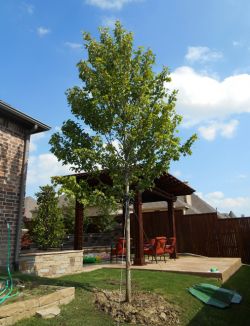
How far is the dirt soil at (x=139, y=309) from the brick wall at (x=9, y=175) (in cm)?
284

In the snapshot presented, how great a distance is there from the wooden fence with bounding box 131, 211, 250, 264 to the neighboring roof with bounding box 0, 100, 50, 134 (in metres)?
9.00

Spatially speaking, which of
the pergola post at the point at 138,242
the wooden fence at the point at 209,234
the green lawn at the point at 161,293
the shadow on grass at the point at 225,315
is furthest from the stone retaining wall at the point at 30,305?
the wooden fence at the point at 209,234

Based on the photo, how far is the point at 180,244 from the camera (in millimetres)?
18500

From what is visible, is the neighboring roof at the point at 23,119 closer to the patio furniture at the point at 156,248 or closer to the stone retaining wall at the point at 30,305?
the stone retaining wall at the point at 30,305

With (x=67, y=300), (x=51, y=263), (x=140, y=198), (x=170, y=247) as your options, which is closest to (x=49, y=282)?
(x=67, y=300)

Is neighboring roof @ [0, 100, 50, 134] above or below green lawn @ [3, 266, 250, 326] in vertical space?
above

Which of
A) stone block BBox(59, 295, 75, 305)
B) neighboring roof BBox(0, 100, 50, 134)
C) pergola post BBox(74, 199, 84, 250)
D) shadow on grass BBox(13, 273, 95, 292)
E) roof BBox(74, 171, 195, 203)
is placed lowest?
stone block BBox(59, 295, 75, 305)

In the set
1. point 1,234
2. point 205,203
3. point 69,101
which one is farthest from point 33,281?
point 205,203

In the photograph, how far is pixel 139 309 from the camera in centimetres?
602

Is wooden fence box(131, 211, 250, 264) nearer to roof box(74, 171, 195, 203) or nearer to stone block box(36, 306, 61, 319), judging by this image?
roof box(74, 171, 195, 203)

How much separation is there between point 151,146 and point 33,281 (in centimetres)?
395

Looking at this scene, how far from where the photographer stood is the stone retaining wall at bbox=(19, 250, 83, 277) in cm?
855

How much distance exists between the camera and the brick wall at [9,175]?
25.9ft

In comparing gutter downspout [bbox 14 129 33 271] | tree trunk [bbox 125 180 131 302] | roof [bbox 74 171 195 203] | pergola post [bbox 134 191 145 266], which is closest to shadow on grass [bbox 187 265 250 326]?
tree trunk [bbox 125 180 131 302]
